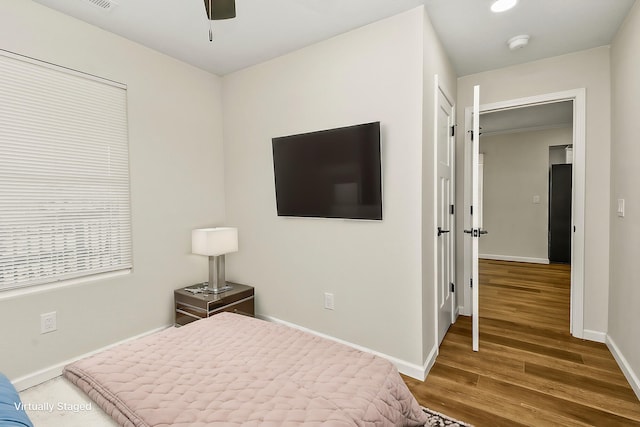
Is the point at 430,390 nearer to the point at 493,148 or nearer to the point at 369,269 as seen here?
the point at 369,269

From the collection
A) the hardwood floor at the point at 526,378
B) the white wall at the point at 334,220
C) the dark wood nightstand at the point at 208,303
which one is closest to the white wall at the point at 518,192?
the hardwood floor at the point at 526,378

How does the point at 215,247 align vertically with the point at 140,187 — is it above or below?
below

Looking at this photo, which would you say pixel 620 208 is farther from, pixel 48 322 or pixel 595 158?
pixel 48 322

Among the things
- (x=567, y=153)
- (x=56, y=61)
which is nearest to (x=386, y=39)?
(x=56, y=61)

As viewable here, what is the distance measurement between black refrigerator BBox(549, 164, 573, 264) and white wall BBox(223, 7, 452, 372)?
4.93 metres

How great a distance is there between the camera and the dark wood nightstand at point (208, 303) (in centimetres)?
269

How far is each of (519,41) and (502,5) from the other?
22.5 inches

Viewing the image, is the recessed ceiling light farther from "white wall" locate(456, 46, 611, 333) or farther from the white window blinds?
the white window blinds

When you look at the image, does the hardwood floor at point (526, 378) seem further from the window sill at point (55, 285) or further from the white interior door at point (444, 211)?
the window sill at point (55, 285)

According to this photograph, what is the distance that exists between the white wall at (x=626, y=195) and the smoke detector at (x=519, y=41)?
60 centimetres

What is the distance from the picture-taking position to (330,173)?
2.56 metres

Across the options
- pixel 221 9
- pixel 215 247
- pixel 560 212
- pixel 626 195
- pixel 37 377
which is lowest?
pixel 37 377

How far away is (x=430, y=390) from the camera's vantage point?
6.90 ft

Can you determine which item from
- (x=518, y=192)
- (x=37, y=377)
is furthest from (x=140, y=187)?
(x=518, y=192)
